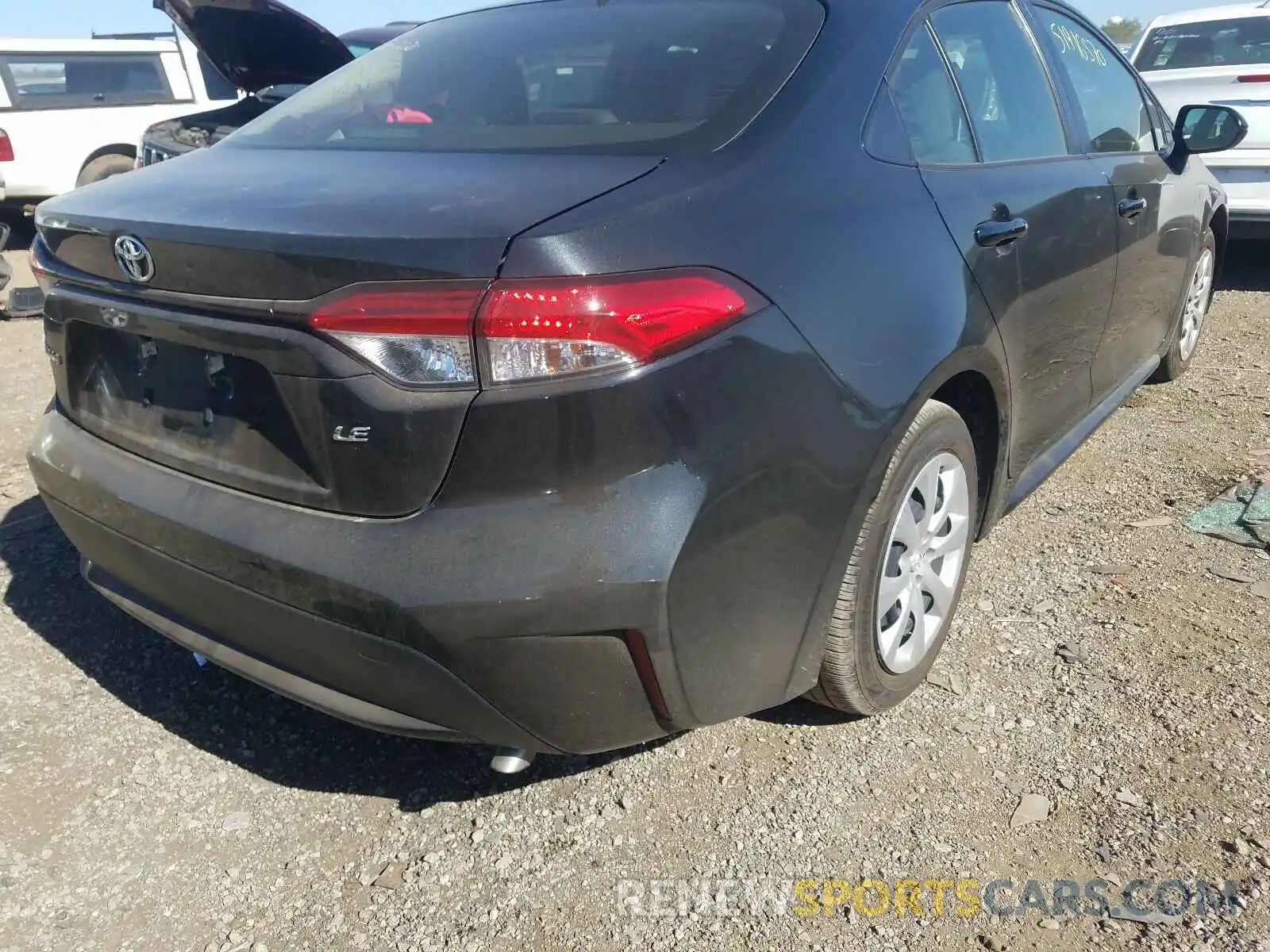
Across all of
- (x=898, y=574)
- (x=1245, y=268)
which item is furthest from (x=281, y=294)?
(x=1245, y=268)

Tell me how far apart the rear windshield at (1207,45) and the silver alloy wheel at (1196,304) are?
10.2 ft

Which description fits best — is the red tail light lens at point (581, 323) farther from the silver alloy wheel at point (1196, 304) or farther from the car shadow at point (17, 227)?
the car shadow at point (17, 227)

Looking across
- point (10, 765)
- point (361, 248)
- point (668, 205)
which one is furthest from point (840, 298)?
point (10, 765)

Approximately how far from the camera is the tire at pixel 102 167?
9.18 m

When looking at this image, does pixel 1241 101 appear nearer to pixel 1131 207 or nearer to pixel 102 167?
pixel 1131 207

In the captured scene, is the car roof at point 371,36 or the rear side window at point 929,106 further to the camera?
the car roof at point 371,36

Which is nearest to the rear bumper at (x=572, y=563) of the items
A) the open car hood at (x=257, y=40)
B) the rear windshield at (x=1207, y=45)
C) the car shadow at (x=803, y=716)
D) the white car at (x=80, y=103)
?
the car shadow at (x=803, y=716)

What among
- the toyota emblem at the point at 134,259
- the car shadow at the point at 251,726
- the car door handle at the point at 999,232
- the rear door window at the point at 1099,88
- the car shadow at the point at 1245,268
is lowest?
the car shadow at the point at 1245,268

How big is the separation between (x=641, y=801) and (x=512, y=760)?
453mm

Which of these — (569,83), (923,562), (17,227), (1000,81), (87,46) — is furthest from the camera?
(17,227)

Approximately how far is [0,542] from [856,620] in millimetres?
2787

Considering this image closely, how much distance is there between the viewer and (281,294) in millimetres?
1709

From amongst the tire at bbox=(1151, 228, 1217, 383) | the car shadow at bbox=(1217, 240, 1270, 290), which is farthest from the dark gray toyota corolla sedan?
the car shadow at bbox=(1217, 240, 1270, 290)

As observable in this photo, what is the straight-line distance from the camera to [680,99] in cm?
211
